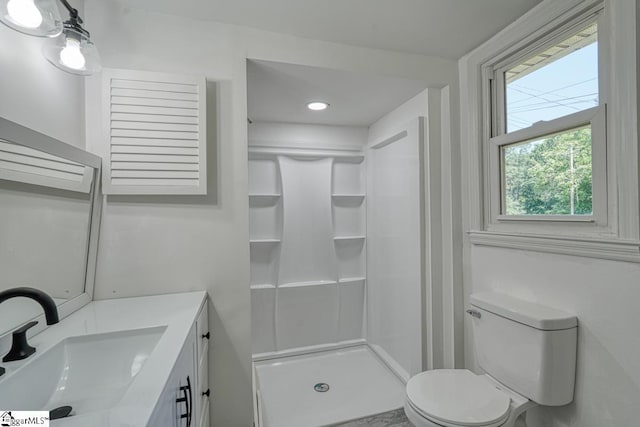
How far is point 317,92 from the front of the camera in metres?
1.96

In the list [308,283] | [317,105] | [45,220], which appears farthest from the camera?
[308,283]

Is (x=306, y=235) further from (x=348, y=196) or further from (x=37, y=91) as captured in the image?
(x=37, y=91)

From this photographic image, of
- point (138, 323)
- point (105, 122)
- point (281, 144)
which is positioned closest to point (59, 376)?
point (138, 323)

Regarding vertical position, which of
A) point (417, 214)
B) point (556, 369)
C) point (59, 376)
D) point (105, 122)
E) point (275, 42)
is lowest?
point (556, 369)

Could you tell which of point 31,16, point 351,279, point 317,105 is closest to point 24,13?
point 31,16

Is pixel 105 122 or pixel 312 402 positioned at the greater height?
pixel 105 122

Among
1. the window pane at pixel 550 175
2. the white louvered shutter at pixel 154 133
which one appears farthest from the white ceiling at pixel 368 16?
the window pane at pixel 550 175

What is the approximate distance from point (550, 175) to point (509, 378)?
100 centimetres

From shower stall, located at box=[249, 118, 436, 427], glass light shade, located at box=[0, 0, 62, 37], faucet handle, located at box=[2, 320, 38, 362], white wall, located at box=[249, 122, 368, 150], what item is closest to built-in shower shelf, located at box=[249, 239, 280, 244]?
shower stall, located at box=[249, 118, 436, 427]

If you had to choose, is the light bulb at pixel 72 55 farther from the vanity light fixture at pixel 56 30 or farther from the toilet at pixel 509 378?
the toilet at pixel 509 378

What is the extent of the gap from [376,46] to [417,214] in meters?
1.08

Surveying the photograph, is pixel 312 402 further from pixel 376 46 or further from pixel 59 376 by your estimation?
pixel 376 46

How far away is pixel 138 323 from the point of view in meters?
1.06

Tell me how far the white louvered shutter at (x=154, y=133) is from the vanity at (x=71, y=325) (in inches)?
5.7
